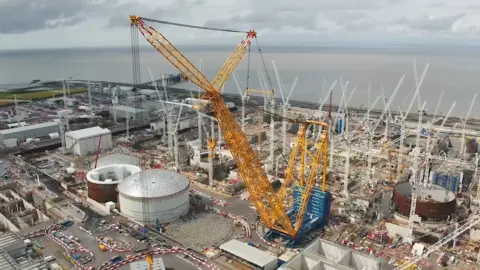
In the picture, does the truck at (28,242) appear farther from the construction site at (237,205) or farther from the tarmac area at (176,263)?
the tarmac area at (176,263)

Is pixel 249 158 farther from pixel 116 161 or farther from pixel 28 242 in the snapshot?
→ pixel 116 161

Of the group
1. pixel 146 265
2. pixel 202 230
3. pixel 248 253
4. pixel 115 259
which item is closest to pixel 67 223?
pixel 115 259

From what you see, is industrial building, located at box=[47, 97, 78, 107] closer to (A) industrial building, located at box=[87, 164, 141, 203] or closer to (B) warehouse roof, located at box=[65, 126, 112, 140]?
(B) warehouse roof, located at box=[65, 126, 112, 140]

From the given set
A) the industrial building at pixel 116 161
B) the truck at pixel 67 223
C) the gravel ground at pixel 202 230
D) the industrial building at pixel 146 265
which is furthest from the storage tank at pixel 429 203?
the industrial building at pixel 116 161

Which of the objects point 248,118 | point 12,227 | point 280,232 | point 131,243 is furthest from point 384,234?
point 248,118

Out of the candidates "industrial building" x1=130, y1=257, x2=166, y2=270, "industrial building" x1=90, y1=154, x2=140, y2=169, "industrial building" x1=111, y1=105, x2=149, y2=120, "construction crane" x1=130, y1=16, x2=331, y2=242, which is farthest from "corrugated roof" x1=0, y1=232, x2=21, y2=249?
"industrial building" x1=111, y1=105, x2=149, y2=120

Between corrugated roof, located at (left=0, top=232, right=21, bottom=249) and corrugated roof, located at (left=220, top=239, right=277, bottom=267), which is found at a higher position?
corrugated roof, located at (left=0, top=232, right=21, bottom=249)

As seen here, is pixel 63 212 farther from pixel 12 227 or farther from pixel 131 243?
pixel 131 243

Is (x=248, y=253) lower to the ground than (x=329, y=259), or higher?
lower
